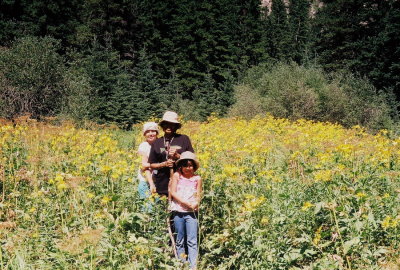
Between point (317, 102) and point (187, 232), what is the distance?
16490 mm

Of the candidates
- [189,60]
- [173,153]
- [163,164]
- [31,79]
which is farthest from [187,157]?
[189,60]

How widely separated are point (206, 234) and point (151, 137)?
4.96 ft

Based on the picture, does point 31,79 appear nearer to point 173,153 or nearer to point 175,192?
point 173,153

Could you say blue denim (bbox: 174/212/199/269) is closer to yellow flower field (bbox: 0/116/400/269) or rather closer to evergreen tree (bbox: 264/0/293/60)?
yellow flower field (bbox: 0/116/400/269)

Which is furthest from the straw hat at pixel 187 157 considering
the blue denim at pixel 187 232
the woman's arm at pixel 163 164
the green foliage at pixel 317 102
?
the green foliage at pixel 317 102

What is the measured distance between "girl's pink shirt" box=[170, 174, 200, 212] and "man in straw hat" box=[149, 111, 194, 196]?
266 millimetres

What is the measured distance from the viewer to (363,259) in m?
3.19

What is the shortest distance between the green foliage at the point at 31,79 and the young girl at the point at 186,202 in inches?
636

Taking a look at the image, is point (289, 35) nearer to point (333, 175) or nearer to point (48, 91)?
point (48, 91)

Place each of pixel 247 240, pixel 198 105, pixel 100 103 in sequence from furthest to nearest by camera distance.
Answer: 1. pixel 198 105
2. pixel 100 103
3. pixel 247 240

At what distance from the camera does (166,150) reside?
4516mm

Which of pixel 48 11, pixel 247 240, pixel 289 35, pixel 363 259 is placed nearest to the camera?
pixel 363 259

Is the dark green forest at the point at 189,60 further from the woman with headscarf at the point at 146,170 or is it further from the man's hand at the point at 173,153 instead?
the man's hand at the point at 173,153

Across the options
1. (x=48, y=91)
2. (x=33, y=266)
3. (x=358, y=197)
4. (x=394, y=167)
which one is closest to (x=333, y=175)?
(x=358, y=197)
